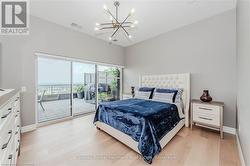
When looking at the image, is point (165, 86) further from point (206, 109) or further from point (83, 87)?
point (83, 87)

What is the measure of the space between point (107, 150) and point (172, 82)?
2810 millimetres

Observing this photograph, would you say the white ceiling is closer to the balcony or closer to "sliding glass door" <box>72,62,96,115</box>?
"sliding glass door" <box>72,62,96,115</box>

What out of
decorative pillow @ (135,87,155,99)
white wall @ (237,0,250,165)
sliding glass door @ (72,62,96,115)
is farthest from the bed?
sliding glass door @ (72,62,96,115)

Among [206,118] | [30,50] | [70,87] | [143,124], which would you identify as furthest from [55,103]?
[206,118]

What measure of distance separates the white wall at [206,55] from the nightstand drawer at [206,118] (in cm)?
49

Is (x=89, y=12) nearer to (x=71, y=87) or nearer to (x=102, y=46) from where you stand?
(x=102, y=46)

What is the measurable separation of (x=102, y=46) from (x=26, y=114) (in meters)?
3.19

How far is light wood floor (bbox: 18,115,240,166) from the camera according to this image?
2.01 meters

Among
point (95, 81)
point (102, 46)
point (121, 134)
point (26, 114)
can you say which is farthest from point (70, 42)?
point (121, 134)

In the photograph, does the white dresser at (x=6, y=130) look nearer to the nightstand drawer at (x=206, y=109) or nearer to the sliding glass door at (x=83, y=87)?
the sliding glass door at (x=83, y=87)

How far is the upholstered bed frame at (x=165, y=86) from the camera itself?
241 centimetres

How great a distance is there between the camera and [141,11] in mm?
3041

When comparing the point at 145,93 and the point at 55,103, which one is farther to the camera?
the point at 55,103

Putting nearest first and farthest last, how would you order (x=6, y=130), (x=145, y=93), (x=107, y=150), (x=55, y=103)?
(x=6, y=130) → (x=107, y=150) → (x=145, y=93) → (x=55, y=103)
